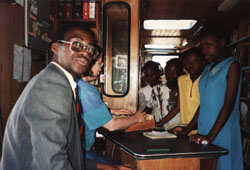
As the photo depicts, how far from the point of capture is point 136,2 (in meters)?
2.90

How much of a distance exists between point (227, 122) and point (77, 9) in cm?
248

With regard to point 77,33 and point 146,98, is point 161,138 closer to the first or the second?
point 77,33

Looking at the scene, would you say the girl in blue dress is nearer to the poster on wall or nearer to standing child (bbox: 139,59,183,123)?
standing child (bbox: 139,59,183,123)

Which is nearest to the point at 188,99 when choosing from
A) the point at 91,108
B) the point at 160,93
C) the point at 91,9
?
the point at 160,93

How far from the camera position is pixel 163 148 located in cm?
137

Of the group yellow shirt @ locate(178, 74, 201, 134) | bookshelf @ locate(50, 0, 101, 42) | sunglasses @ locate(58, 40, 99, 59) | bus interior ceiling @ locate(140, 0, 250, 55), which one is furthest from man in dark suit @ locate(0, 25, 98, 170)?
bus interior ceiling @ locate(140, 0, 250, 55)

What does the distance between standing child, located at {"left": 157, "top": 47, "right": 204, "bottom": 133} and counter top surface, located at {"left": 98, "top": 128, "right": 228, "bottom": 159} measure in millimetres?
559

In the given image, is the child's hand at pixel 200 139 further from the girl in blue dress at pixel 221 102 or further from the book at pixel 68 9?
the book at pixel 68 9

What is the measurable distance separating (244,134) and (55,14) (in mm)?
3589

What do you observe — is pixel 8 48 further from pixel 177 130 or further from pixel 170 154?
pixel 177 130

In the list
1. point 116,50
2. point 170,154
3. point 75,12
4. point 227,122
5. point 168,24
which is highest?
point 168,24

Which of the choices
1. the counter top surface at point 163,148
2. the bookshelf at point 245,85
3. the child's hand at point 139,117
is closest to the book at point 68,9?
the child's hand at point 139,117

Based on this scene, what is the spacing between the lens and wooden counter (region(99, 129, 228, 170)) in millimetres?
1306

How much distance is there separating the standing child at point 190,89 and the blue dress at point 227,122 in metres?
0.38
